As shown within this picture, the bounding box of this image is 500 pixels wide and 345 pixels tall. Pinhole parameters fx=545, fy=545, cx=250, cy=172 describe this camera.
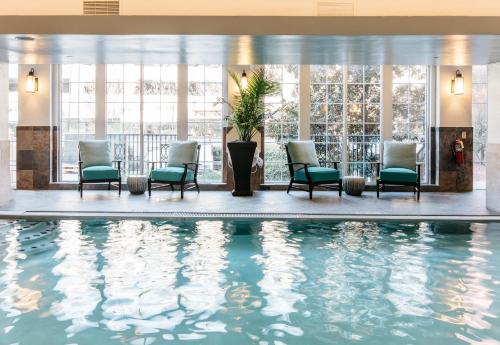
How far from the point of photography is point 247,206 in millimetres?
8727

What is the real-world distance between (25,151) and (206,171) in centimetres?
383

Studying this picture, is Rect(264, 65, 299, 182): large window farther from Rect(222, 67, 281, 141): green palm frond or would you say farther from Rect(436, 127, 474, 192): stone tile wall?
Rect(436, 127, 474, 192): stone tile wall

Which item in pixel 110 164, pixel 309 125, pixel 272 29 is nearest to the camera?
pixel 272 29

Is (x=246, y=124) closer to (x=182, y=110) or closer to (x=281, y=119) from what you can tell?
(x=281, y=119)

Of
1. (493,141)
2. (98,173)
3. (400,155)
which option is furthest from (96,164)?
(493,141)

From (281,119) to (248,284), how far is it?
7.43m

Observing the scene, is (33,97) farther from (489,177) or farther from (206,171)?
(489,177)

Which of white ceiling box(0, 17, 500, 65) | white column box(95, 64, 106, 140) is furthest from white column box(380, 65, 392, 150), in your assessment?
white column box(95, 64, 106, 140)

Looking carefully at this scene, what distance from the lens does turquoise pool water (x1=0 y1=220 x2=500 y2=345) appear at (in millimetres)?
3555

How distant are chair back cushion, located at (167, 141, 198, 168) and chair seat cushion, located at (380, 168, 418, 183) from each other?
3678 mm

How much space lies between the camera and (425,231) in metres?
6.96

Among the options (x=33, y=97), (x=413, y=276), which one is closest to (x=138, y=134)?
(x=33, y=97)

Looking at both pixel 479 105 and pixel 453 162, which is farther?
pixel 479 105
